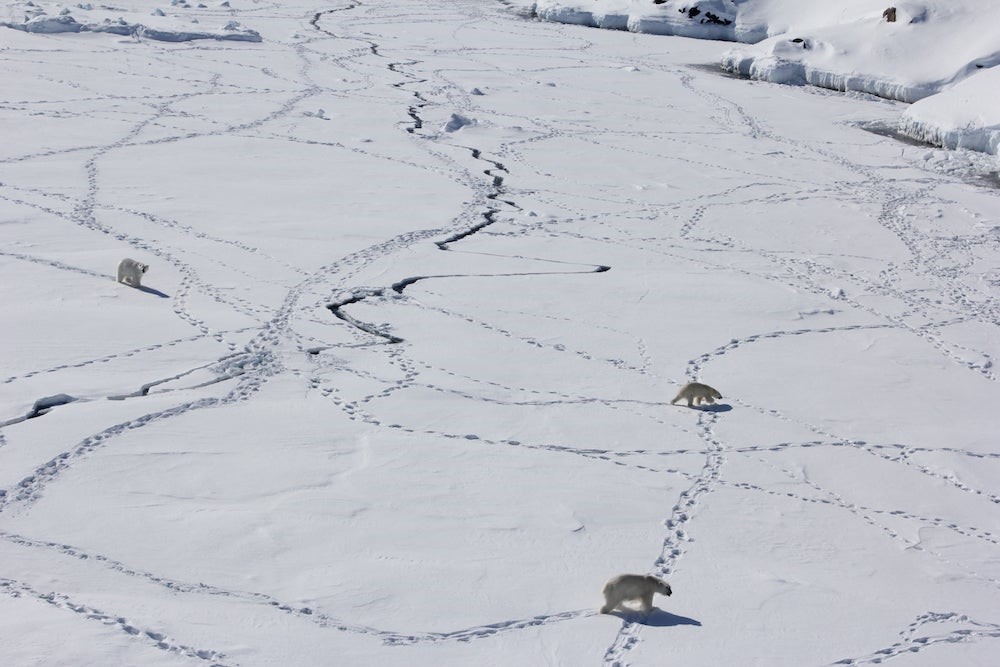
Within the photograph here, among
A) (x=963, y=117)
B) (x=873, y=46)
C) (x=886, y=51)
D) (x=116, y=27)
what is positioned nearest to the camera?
(x=963, y=117)

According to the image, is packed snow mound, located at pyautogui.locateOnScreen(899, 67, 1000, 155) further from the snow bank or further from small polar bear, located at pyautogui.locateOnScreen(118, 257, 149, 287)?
small polar bear, located at pyautogui.locateOnScreen(118, 257, 149, 287)

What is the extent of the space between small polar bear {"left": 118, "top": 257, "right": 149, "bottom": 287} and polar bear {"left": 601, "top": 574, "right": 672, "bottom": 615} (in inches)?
162

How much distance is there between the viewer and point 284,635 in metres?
3.53

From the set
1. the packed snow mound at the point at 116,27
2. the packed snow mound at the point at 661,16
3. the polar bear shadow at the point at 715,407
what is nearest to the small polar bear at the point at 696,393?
the polar bear shadow at the point at 715,407

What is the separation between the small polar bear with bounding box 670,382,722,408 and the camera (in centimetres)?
571

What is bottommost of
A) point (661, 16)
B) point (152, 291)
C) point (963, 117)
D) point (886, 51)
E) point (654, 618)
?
point (654, 618)

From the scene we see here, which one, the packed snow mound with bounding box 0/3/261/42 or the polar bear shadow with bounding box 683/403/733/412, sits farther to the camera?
the packed snow mound with bounding box 0/3/261/42

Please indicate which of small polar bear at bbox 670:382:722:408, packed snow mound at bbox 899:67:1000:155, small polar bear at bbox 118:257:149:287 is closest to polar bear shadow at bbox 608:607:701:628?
small polar bear at bbox 670:382:722:408

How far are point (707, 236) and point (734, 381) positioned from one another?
9.16 feet

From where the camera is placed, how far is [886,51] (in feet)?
48.7

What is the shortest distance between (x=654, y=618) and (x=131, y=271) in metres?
4.31

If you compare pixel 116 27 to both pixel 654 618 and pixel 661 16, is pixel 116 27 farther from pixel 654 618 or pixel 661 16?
pixel 654 618

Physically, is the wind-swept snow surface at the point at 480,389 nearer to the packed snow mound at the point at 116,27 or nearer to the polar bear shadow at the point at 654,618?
the polar bear shadow at the point at 654,618

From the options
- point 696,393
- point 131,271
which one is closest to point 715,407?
point 696,393
